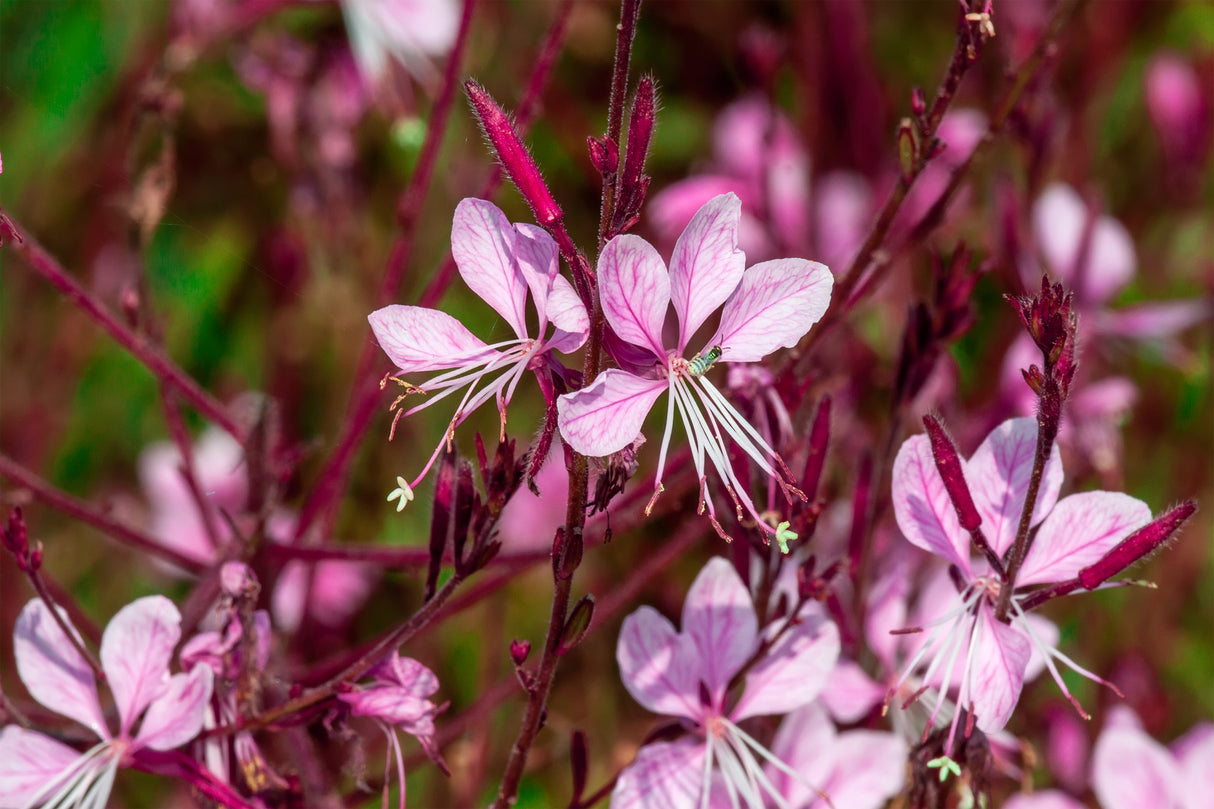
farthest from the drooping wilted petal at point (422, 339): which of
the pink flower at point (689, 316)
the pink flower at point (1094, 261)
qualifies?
the pink flower at point (1094, 261)

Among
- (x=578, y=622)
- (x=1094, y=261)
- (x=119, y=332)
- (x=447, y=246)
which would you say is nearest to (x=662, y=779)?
(x=578, y=622)

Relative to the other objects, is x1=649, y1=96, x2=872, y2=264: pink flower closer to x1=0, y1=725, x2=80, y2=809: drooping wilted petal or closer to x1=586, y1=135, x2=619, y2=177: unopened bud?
x1=586, y1=135, x2=619, y2=177: unopened bud

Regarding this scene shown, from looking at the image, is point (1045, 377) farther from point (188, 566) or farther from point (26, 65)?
point (26, 65)

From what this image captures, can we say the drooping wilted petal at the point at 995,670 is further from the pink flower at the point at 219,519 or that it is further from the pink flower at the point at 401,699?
the pink flower at the point at 219,519

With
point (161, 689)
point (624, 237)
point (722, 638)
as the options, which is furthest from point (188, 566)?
point (624, 237)

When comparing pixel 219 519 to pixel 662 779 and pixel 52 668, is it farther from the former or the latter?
pixel 662 779

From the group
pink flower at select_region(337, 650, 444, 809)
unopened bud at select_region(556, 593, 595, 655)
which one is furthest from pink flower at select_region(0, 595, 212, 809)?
unopened bud at select_region(556, 593, 595, 655)
